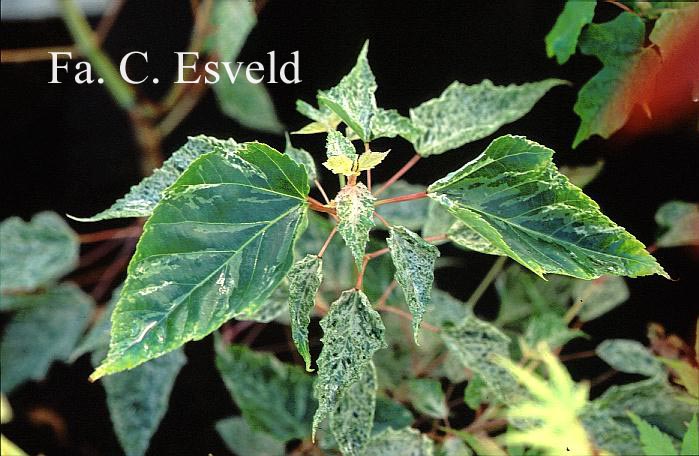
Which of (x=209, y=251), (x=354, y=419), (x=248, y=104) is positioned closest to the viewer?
(x=209, y=251)

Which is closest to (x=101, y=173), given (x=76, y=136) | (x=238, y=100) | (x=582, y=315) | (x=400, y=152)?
(x=76, y=136)

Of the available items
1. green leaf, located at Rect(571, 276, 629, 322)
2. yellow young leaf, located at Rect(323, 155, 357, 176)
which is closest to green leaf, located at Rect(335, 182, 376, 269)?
yellow young leaf, located at Rect(323, 155, 357, 176)

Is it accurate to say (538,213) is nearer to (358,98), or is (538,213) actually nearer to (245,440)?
(358,98)

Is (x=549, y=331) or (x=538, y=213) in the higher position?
(x=538, y=213)

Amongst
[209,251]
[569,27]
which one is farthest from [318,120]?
[569,27]

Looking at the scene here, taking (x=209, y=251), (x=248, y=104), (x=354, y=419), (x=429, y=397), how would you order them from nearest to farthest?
1. (x=209, y=251)
2. (x=354, y=419)
3. (x=429, y=397)
4. (x=248, y=104)

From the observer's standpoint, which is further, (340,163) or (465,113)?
(465,113)

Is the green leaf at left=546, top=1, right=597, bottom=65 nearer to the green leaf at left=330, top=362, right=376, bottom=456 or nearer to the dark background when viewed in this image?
the dark background

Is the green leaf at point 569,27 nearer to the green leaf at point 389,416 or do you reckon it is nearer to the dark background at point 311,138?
the dark background at point 311,138
